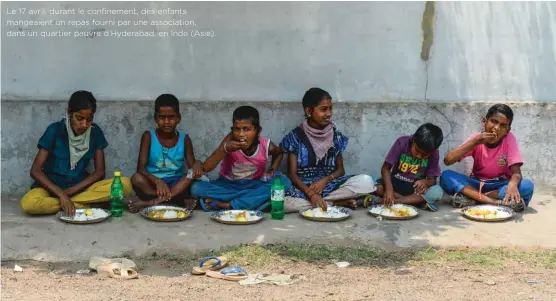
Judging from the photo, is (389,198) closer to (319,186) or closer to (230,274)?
(319,186)

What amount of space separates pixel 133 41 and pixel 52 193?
169 cm

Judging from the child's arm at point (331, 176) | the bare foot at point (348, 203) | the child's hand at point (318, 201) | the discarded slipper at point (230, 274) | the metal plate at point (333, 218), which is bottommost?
the discarded slipper at point (230, 274)

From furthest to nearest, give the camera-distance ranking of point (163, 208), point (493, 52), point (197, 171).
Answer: point (493, 52) → point (197, 171) → point (163, 208)

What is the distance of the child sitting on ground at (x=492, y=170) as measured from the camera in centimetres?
689

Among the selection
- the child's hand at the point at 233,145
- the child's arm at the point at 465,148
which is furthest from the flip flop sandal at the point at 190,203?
the child's arm at the point at 465,148

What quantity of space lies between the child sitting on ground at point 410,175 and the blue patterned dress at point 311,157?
0.38 meters

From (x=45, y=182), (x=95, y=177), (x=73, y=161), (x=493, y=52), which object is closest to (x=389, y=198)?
(x=493, y=52)

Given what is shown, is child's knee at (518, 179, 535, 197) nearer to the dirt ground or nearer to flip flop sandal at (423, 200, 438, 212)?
flip flop sandal at (423, 200, 438, 212)

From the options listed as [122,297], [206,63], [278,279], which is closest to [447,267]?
[278,279]

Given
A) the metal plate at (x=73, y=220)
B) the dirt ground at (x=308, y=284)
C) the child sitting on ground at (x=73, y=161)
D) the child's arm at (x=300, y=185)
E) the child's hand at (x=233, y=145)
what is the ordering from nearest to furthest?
the dirt ground at (x=308, y=284) < the metal plate at (x=73, y=220) < the child's hand at (x=233, y=145) < the child sitting on ground at (x=73, y=161) < the child's arm at (x=300, y=185)

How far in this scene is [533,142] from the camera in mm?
7637

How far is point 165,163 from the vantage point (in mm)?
7039

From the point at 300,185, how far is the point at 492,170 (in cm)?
183

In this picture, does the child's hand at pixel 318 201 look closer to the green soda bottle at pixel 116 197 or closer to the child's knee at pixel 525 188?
the green soda bottle at pixel 116 197
